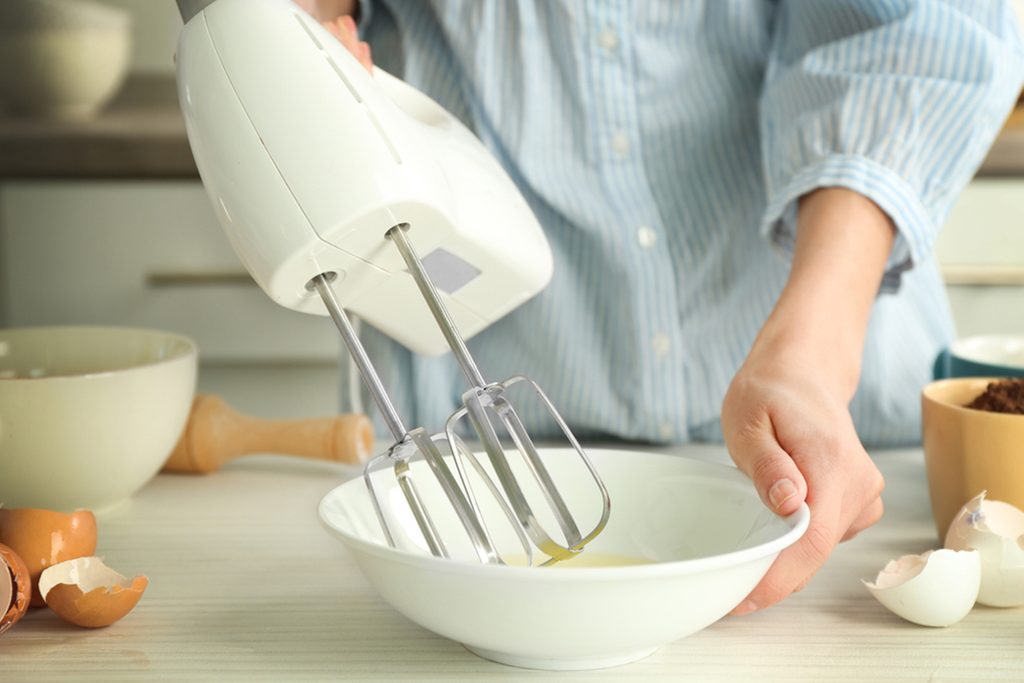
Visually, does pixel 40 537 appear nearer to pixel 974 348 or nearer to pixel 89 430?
pixel 89 430

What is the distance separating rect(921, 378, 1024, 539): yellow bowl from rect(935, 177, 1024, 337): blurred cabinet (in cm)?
125

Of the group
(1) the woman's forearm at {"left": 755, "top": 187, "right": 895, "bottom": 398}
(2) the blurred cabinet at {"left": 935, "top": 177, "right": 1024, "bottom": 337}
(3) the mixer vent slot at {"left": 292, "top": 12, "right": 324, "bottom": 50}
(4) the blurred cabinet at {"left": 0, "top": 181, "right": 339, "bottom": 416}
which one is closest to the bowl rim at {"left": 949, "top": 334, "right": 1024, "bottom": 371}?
(1) the woman's forearm at {"left": 755, "top": 187, "right": 895, "bottom": 398}

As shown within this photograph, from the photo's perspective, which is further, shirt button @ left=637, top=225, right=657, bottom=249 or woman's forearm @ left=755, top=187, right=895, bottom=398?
shirt button @ left=637, top=225, right=657, bottom=249

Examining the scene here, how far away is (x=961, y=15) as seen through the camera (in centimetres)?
68

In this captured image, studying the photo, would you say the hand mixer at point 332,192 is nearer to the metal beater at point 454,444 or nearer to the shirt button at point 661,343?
the metal beater at point 454,444

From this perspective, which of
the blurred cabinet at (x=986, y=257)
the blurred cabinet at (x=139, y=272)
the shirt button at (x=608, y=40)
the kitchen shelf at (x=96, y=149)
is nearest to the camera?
the shirt button at (x=608, y=40)

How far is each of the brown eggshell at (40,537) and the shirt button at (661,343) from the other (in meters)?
0.42

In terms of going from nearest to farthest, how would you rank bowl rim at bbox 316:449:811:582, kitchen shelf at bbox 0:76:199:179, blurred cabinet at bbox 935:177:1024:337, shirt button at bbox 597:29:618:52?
bowl rim at bbox 316:449:811:582
shirt button at bbox 597:29:618:52
kitchen shelf at bbox 0:76:199:179
blurred cabinet at bbox 935:177:1024:337

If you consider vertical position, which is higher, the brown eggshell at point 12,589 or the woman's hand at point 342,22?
the woman's hand at point 342,22

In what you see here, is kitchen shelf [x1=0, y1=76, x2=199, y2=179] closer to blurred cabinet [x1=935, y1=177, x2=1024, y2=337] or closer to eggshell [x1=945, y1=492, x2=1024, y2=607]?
blurred cabinet [x1=935, y1=177, x2=1024, y2=337]

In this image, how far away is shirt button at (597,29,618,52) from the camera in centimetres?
77

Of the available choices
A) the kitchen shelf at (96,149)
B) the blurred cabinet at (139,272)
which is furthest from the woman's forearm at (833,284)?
the blurred cabinet at (139,272)

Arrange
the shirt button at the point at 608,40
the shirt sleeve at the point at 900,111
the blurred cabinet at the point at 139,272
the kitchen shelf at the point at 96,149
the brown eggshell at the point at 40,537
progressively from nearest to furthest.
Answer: the brown eggshell at the point at 40,537 < the shirt sleeve at the point at 900,111 < the shirt button at the point at 608,40 < the kitchen shelf at the point at 96,149 < the blurred cabinet at the point at 139,272

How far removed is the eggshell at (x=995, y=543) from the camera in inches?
19.2
